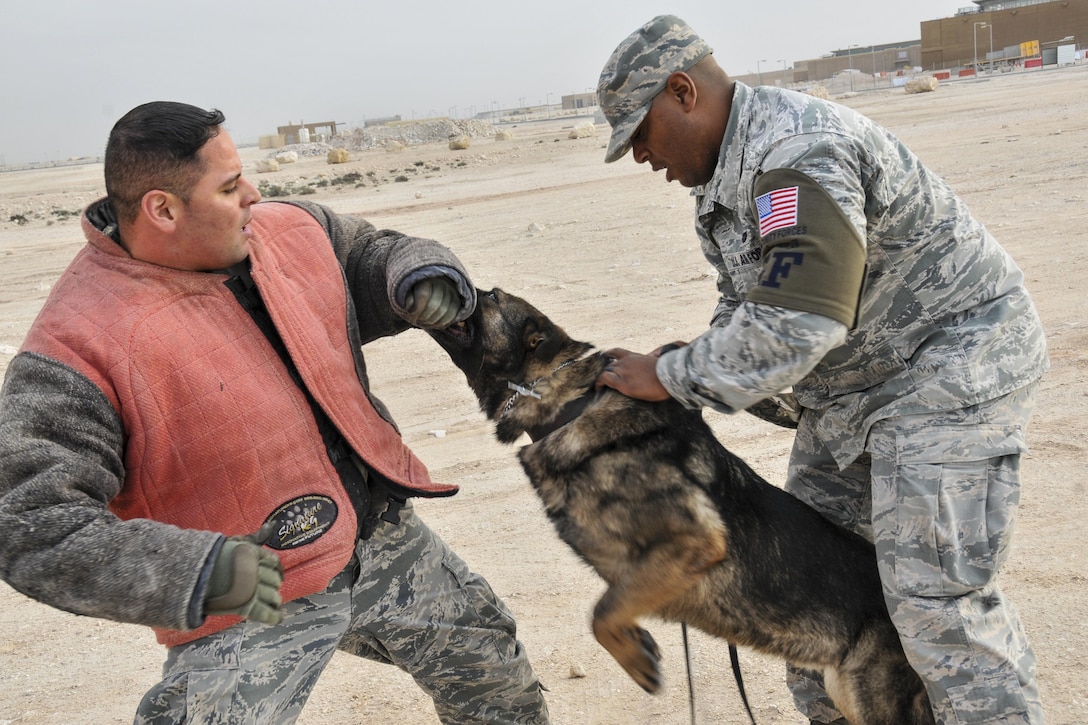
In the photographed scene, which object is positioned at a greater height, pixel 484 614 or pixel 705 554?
pixel 705 554

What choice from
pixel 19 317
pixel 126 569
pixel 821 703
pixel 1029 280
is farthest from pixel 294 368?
pixel 19 317

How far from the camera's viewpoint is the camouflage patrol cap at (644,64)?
9.16 feet

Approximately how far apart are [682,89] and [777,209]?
58 centimetres

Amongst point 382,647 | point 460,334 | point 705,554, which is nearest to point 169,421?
point 382,647

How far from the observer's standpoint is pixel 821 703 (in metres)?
3.51

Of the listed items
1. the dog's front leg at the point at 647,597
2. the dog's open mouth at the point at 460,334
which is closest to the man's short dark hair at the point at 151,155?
the dog's open mouth at the point at 460,334

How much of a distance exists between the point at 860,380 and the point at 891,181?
0.64 meters

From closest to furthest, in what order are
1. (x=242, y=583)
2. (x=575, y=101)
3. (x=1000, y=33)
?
1. (x=242, y=583)
2. (x=1000, y=33)
3. (x=575, y=101)

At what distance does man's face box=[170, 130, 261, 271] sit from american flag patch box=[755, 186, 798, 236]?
157 centimetres

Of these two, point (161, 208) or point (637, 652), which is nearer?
point (161, 208)

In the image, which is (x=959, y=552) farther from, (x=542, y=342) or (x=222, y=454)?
(x=222, y=454)

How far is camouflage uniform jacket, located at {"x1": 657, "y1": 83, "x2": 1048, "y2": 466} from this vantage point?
2.55 meters

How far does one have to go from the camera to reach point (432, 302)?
315 centimetres

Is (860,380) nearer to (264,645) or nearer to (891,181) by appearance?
(891,181)
